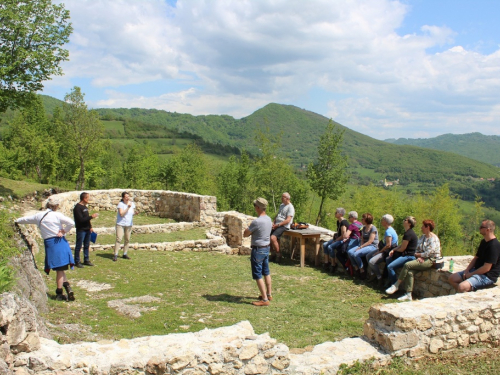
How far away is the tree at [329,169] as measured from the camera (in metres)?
30.6

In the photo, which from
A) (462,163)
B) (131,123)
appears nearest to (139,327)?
(131,123)

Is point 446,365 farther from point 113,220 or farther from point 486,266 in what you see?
point 113,220

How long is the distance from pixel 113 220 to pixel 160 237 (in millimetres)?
3414

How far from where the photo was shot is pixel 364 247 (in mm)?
8523

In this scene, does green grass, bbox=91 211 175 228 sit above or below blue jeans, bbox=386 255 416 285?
below

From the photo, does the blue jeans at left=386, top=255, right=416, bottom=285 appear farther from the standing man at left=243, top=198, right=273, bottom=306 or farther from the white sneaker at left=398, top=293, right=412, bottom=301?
the standing man at left=243, top=198, right=273, bottom=306

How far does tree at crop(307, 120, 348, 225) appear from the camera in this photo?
100ft

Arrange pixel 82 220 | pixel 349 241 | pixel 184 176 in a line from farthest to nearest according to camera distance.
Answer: pixel 184 176 < pixel 349 241 < pixel 82 220

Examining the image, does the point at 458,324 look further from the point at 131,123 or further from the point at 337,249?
the point at 131,123

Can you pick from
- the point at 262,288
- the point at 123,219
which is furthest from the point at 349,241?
the point at 123,219

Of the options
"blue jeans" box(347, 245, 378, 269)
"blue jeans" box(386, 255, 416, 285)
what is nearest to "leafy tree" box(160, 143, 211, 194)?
"blue jeans" box(347, 245, 378, 269)

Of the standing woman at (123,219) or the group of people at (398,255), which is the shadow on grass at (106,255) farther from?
the group of people at (398,255)

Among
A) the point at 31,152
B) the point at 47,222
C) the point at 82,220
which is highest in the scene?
the point at 31,152

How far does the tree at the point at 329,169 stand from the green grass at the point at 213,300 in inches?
822
